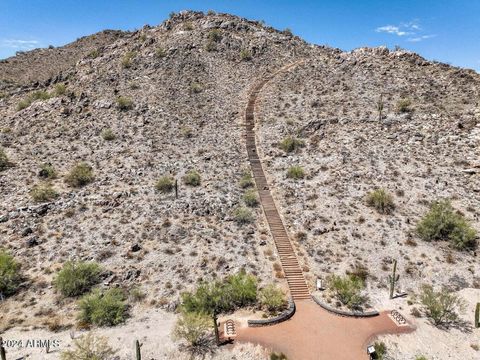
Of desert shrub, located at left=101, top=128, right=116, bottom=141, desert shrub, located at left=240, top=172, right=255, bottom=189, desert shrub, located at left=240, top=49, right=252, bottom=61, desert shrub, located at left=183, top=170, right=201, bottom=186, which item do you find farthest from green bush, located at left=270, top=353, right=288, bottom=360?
desert shrub, located at left=240, top=49, right=252, bottom=61

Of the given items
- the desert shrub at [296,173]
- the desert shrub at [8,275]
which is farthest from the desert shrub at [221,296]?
the desert shrub at [296,173]

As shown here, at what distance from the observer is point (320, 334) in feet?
68.8

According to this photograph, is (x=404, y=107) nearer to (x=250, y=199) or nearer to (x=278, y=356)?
(x=250, y=199)

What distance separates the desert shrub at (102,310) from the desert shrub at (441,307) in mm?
19756

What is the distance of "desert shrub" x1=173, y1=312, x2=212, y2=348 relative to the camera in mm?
19781

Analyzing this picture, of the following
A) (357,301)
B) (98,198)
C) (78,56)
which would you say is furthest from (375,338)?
(78,56)

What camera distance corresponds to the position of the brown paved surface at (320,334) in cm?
1959

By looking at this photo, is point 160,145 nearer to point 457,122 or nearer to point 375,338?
point 375,338

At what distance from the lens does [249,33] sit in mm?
78438

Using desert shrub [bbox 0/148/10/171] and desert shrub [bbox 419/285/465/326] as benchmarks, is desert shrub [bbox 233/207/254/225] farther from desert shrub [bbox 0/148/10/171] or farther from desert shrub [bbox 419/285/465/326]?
desert shrub [bbox 0/148/10/171]

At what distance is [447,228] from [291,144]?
68.3 ft

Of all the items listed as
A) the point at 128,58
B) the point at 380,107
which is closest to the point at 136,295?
the point at 380,107

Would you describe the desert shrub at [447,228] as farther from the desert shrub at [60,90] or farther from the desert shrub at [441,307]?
the desert shrub at [60,90]

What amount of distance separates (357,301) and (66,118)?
4771 cm
